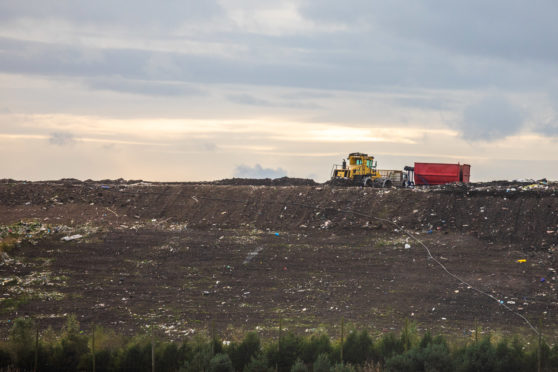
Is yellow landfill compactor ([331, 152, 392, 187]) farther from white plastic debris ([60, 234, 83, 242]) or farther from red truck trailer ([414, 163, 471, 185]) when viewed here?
white plastic debris ([60, 234, 83, 242])

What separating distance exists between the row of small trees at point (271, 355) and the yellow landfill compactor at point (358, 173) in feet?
69.1

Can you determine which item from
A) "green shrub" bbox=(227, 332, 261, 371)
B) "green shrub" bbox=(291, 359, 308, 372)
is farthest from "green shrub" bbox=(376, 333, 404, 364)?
"green shrub" bbox=(227, 332, 261, 371)

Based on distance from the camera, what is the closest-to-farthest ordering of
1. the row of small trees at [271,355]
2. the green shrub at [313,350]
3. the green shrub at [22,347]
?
1. the row of small trees at [271,355]
2. the green shrub at [313,350]
3. the green shrub at [22,347]

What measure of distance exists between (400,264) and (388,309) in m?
4.16

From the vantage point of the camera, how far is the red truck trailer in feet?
123

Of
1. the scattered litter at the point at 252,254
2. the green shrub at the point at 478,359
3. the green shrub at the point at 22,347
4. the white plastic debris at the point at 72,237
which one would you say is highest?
the white plastic debris at the point at 72,237

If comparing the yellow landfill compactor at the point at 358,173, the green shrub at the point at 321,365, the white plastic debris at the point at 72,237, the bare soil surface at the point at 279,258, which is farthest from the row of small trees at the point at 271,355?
the yellow landfill compactor at the point at 358,173

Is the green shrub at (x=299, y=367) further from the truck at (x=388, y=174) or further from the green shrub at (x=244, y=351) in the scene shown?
the truck at (x=388, y=174)

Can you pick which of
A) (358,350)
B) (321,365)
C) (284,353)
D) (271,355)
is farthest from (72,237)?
(321,365)

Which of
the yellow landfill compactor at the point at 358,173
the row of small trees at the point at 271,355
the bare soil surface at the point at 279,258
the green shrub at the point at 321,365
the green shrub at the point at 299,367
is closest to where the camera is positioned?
the green shrub at the point at 321,365

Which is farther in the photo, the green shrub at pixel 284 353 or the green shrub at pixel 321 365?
the green shrub at pixel 284 353

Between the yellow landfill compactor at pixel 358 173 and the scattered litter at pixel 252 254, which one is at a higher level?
the yellow landfill compactor at pixel 358 173

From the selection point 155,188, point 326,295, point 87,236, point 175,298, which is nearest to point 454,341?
point 326,295

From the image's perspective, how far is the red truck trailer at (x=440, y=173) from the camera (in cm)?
3753
